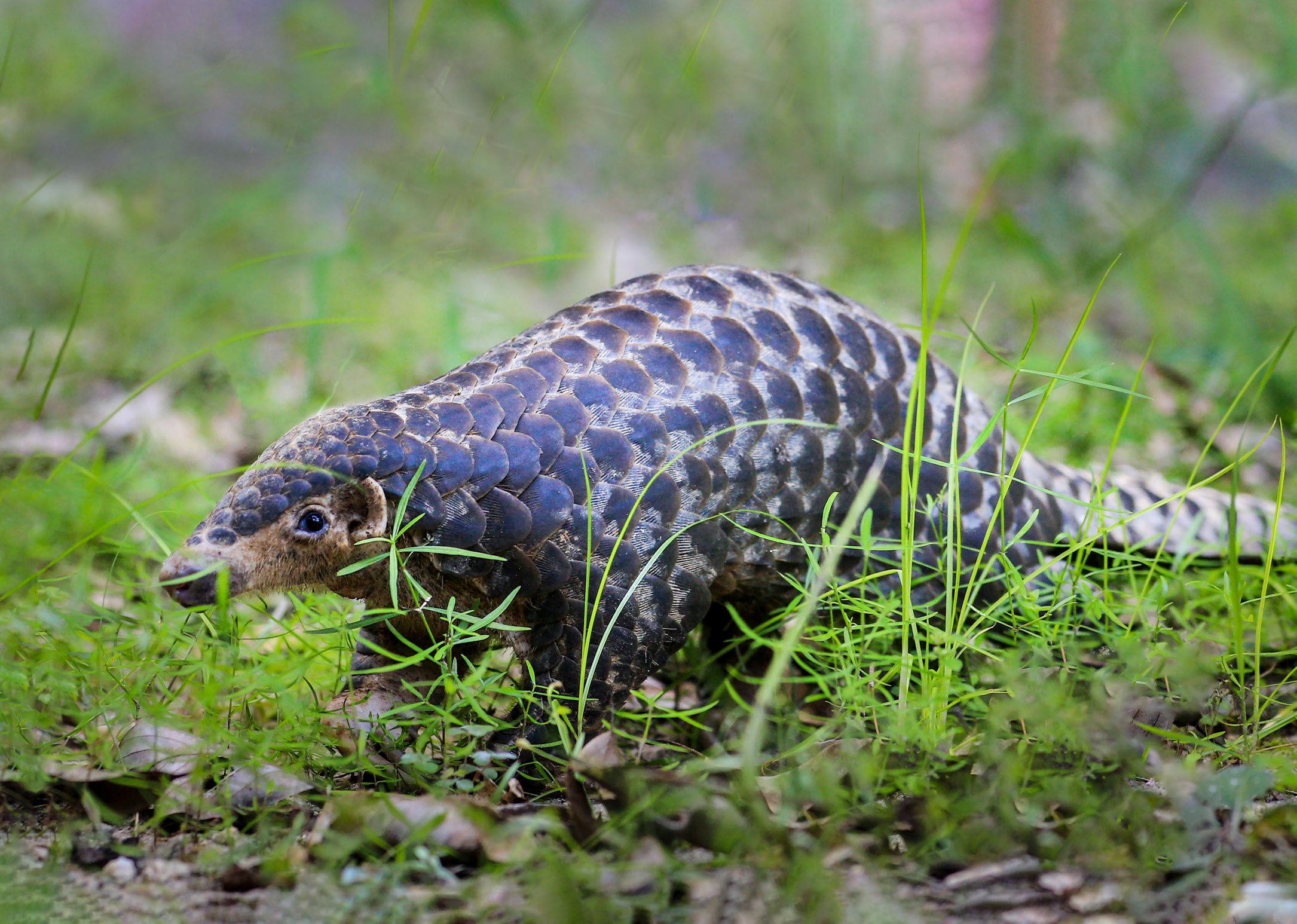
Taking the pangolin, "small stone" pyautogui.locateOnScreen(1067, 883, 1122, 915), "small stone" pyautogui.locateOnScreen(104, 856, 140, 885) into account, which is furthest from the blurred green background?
"small stone" pyautogui.locateOnScreen(1067, 883, 1122, 915)

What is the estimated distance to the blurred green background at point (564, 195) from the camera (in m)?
3.68

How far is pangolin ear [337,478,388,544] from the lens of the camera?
223 cm

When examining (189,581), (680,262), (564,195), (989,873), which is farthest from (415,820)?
(564,195)

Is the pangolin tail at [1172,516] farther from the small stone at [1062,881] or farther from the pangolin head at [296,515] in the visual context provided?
the pangolin head at [296,515]

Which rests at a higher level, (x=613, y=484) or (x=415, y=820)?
(x=613, y=484)

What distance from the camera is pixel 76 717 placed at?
7.72ft

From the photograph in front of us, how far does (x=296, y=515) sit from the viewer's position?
2258 millimetres

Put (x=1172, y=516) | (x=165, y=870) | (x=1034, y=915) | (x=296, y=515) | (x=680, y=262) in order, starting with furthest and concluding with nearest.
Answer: (x=680, y=262) → (x=1172, y=516) → (x=296, y=515) → (x=165, y=870) → (x=1034, y=915)

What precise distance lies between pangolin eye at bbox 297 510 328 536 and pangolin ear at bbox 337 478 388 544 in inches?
1.5

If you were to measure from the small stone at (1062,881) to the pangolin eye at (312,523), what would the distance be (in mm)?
1607

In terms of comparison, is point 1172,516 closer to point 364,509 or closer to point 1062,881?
point 1062,881

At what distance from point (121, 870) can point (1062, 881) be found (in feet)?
5.60

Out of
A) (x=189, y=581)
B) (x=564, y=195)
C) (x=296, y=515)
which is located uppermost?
(x=564, y=195)

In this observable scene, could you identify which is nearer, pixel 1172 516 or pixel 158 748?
pixel 158 748
